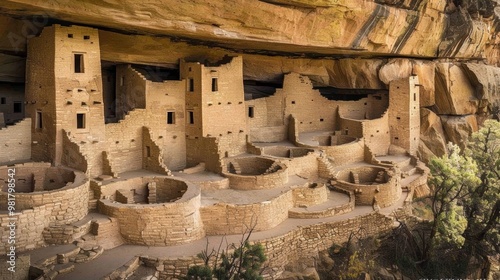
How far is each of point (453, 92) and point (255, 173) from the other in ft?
30.0

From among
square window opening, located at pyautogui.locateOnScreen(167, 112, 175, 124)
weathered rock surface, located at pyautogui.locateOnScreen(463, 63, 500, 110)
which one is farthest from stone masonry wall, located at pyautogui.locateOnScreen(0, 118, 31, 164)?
weathered rock surface, located at pyautogui.locateOnScreen(463, 63, 500, 110)

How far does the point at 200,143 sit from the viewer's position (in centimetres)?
1446

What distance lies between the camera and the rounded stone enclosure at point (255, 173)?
12867 mm

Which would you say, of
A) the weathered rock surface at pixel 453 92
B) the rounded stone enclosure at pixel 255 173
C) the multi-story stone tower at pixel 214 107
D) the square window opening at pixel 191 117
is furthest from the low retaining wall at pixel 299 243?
the weathered rock surface at pixel 453 92

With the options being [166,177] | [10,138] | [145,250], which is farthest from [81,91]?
[145,250]

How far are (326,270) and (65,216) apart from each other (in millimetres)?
6039

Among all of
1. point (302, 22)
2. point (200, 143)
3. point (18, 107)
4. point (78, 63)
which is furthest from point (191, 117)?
point (18, 107)

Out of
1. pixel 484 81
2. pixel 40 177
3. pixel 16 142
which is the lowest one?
pixel 40 177

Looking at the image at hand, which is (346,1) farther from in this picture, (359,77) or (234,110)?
(359,77)

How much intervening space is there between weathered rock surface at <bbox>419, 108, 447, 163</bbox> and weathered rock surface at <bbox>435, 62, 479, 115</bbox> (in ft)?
1.75

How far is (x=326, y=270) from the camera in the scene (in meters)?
11.5

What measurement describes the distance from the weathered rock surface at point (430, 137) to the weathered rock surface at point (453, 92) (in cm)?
53

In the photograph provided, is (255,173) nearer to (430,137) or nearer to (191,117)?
(191,117)

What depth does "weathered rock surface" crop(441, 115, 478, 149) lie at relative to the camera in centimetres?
1928
